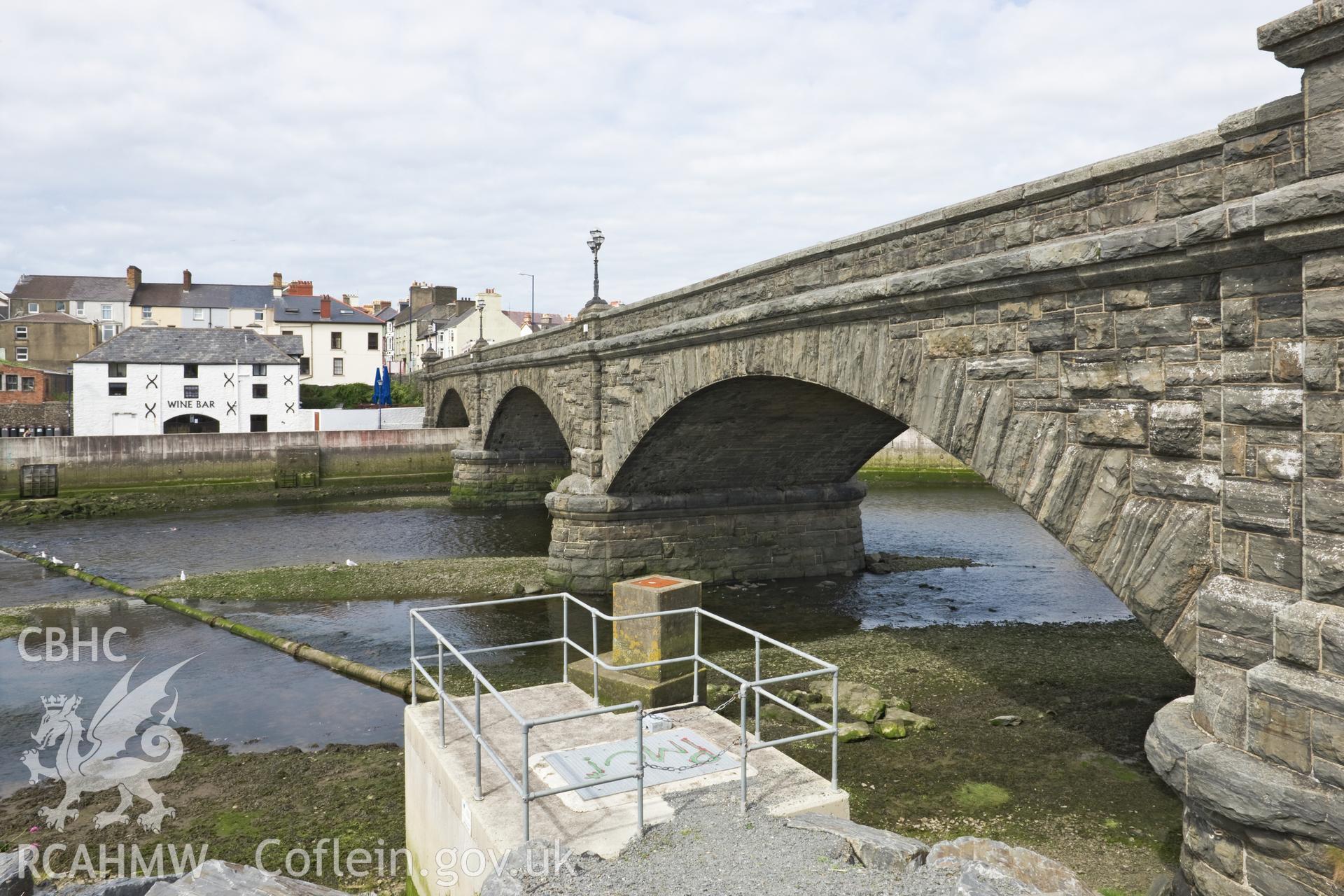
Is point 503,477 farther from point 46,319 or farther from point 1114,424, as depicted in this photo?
point 46,319

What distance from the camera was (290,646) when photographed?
48.1ft

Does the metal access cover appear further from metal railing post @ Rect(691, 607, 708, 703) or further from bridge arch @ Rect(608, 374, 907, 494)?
bridge arch @ Rect(608, 374, 907, 494)

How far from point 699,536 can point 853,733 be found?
30.1 feet

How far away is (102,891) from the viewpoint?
6.28 metres

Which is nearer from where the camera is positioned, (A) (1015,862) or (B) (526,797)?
(A) (1015,862)

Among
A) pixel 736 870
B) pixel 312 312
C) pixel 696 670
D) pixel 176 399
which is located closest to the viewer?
pixel 736 870

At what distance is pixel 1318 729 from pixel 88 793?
11.1 meters

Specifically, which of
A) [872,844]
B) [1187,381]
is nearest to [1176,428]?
[1187,381]

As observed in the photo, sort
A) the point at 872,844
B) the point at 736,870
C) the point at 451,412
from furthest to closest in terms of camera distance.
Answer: the point at 451,412 → the point at 872,844 → the point at 736,870

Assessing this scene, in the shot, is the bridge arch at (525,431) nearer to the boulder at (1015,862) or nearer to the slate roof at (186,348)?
the slate roof at (186,348)

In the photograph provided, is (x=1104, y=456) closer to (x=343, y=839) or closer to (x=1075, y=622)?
(x=343, y=839)

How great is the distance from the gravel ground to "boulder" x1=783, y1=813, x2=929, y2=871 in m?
0.06

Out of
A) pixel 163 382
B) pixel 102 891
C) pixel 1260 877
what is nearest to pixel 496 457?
pixel 163 382

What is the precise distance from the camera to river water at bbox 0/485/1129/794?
1220 centimetres
